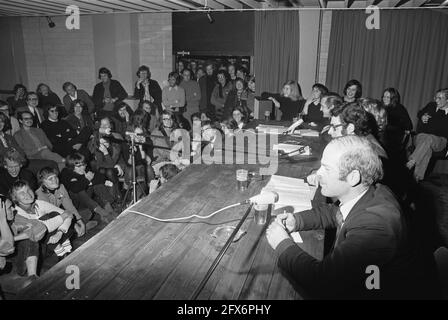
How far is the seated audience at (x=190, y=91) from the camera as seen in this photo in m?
7.69

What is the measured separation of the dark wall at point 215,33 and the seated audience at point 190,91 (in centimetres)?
60

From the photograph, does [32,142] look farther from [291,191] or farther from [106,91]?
[291,191]

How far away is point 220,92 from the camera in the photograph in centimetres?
772

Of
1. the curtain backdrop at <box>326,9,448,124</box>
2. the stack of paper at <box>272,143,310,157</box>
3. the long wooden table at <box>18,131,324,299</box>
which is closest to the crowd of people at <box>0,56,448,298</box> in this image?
the stack of paper at <box>272,143,310,157</box>

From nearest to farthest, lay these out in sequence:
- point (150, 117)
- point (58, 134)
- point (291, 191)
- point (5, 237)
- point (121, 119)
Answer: point (291, 191) < point (5, 237) < point (58, 134) < point (150, 117) < point (121, 119)

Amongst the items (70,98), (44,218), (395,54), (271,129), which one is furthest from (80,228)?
(395,54)

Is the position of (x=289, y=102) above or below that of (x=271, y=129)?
above

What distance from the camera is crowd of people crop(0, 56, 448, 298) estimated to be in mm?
3139

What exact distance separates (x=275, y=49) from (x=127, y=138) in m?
3.85

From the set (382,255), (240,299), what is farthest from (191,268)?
(382,255)

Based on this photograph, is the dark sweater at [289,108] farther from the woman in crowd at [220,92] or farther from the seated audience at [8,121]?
the seated audience at [8,121]

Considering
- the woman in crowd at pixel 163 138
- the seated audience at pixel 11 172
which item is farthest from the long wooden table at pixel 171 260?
the woman in crowd at pixel 163 138

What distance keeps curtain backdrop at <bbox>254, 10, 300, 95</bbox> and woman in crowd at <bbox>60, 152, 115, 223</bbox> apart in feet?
13.9
